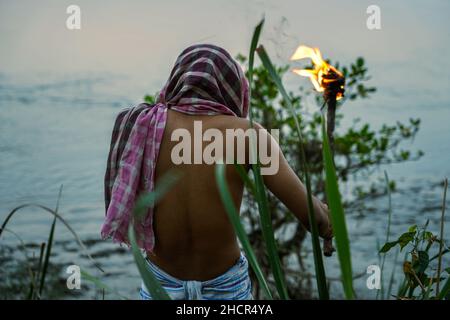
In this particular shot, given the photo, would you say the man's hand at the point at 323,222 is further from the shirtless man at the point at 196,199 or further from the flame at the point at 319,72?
the flame at the point at 319,72

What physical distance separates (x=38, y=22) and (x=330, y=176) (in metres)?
6.49

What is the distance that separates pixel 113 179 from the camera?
229 cm

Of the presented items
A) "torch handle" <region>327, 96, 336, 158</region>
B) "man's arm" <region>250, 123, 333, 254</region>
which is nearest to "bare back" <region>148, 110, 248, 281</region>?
"man's arm" <region>250, 123, 333, 254</region>

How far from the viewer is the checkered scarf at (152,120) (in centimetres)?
214

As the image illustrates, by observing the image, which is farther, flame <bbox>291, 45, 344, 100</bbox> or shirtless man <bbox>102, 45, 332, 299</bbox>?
shirtless man <bbox>102, 45, 332, 299</bbox>

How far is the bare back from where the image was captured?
209cm

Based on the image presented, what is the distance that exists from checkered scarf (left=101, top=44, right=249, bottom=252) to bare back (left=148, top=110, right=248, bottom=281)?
37 millimetres

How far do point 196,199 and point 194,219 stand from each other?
71mm

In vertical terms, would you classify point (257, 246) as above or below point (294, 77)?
below

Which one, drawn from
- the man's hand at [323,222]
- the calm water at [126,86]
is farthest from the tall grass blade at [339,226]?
the calm water at [126,86]

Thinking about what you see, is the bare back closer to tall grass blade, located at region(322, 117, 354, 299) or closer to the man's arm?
the man's arm

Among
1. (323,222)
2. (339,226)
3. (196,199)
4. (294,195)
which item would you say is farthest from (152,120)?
(339,226)

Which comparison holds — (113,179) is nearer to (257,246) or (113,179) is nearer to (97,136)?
(257,246)
